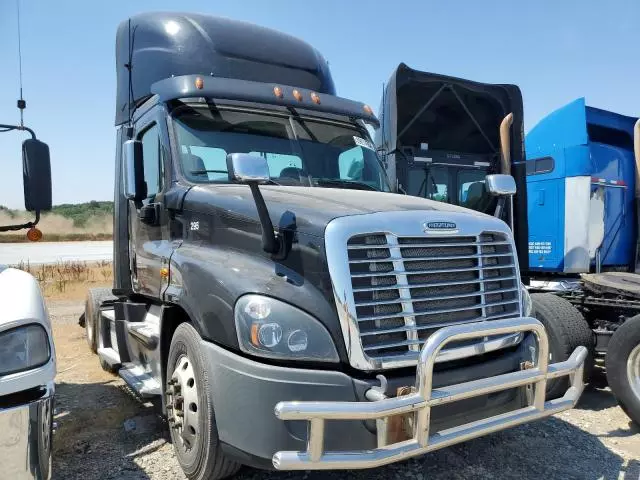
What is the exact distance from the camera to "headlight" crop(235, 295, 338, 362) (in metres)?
2.59

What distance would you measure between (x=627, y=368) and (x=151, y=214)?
428cm

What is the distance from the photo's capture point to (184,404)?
3.13 meters

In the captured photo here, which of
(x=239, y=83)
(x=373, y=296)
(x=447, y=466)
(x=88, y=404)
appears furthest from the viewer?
(x=88, y=404)

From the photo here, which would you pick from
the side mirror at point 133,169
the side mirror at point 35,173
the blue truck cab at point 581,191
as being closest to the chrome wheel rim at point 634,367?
the blue truck cab at point 581,191

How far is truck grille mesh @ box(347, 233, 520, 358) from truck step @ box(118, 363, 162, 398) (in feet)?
6.03

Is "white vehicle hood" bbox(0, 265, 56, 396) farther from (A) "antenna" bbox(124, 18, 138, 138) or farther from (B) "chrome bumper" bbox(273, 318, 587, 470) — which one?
(A) "antenna" bbox(124, 18, 138, 138)

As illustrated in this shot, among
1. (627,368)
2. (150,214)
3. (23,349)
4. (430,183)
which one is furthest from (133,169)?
(430,183)

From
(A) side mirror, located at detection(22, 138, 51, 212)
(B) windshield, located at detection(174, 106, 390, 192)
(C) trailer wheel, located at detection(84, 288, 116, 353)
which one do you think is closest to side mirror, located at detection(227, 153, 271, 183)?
(B) windshield, located at detection(174, 106, 390, 192)

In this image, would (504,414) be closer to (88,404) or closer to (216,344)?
(216,344)

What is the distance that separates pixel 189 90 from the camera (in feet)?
Answer: 13.0

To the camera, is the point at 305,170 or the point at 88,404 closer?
the point at 305,170

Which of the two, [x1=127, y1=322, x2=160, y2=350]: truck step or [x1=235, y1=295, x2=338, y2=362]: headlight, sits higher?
[x1=235, y1=295, x2=338, y2=362]: headlight

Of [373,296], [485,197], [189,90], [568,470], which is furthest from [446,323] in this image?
[485,197]

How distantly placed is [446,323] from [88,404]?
3.76 meters
